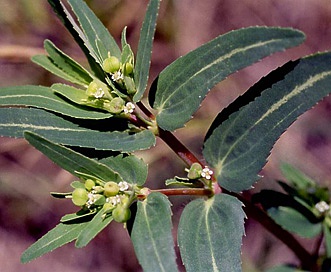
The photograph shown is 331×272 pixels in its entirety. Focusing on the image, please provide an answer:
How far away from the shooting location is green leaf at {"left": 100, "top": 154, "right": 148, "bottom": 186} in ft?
6.21

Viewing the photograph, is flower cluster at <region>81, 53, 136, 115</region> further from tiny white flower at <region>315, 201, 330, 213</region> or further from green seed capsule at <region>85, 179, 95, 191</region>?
tiny white flower at <region>315, 201, 330, 213</region>

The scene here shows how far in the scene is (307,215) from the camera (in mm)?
2604

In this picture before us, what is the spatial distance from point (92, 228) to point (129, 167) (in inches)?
10.2

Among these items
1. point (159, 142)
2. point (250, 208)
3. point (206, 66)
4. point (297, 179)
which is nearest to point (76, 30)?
point (206, 66)

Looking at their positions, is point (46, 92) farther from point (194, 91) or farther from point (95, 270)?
point (95, 270)

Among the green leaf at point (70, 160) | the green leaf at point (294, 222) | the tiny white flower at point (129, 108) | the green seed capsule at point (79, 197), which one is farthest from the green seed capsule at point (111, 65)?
the green leaf at point (294, 222)

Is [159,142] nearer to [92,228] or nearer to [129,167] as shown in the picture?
[129,167]

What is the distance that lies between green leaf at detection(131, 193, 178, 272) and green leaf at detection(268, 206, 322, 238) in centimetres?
80

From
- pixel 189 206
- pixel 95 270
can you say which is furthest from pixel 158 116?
pixel 95 270

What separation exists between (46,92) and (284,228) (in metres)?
1.21

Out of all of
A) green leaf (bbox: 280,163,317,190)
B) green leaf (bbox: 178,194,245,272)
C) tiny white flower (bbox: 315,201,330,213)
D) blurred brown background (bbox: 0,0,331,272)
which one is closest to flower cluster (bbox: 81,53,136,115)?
green leaf (bbox: 178,194,245,272)

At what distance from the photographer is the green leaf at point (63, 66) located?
6.54ft

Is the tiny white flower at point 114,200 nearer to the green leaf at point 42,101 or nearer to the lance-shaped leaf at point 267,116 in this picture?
the green leaf at point 42,101

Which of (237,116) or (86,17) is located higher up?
(86,17)
